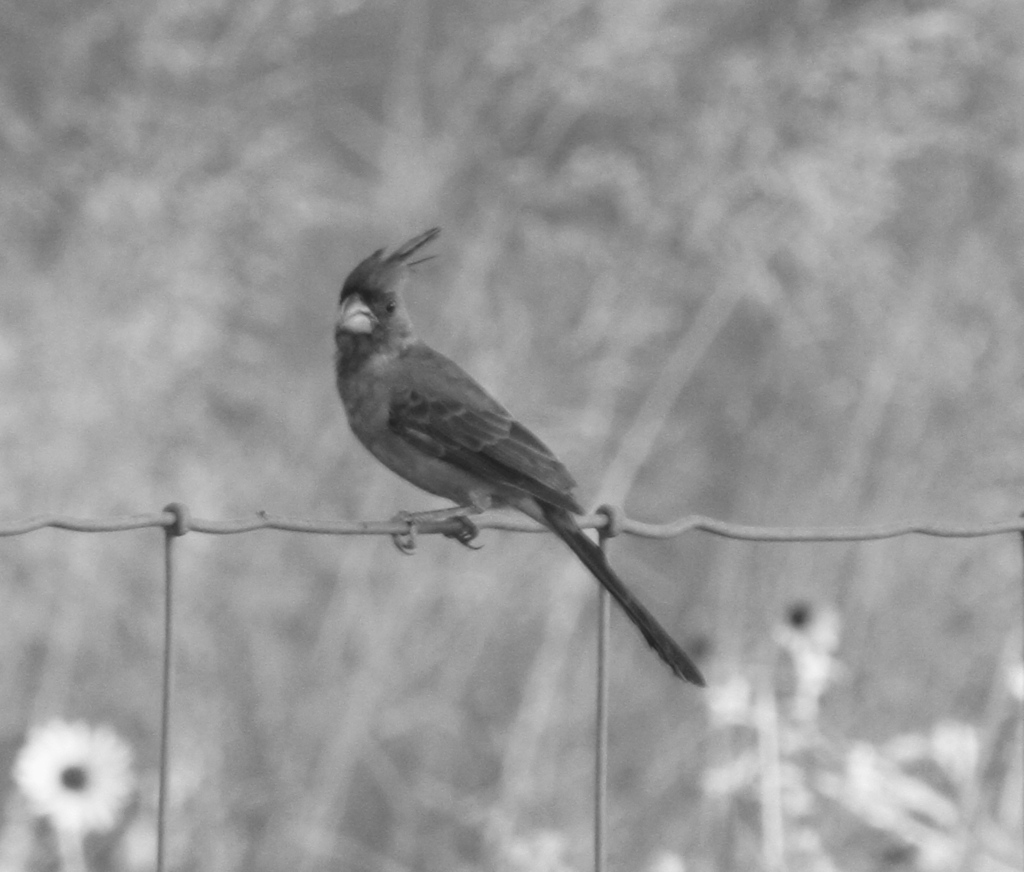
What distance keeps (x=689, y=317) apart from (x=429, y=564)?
109 centimetres

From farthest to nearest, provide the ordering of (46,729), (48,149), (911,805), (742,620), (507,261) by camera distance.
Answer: (507,261) < (48,149) < (742,620) < (911,805) < (46,729)

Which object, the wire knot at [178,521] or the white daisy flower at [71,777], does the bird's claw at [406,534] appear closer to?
the wire knot at [178,521]

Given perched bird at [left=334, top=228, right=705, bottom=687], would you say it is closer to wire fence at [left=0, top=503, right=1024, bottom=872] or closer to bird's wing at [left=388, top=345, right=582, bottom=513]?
bird's wing at [left=388, top=345, right=582, bottom=513]

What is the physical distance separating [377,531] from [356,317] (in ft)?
3.46

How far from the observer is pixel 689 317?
4.77m

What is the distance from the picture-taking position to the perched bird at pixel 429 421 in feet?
10.1

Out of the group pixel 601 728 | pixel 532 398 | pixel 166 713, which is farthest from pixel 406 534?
pixel 532 398

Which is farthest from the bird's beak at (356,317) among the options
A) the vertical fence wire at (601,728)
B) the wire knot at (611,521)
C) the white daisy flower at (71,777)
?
the vertical fence wire at (601,728)

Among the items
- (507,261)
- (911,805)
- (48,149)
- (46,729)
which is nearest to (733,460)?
(507,261)

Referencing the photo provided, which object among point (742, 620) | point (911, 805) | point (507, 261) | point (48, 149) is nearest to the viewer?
point (911, 805)

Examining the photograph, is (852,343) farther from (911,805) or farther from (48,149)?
(48,149)

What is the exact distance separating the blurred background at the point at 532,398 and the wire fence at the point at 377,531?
37.6 inches

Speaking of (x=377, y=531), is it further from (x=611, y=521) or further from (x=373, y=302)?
(x=373, y=302)

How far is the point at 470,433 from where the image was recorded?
3.21 meters
